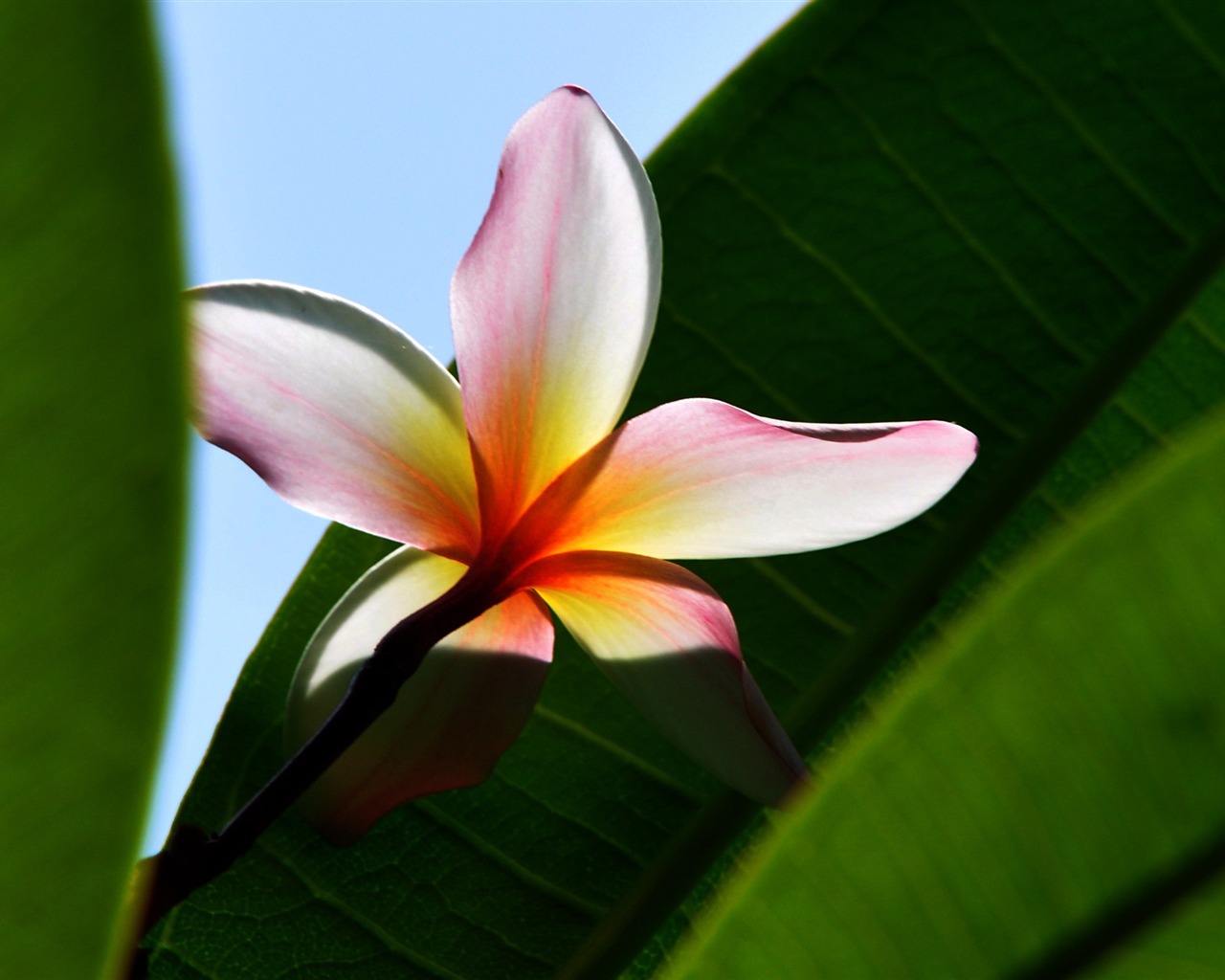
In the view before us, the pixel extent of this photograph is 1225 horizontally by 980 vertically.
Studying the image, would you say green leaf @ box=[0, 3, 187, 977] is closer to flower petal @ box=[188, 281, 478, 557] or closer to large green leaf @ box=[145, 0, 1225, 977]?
flower petal @ box=[188, 281, 478, 557]

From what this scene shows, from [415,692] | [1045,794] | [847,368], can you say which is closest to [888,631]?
[847,368]

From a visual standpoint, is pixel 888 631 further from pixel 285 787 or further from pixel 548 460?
pixel 285 787

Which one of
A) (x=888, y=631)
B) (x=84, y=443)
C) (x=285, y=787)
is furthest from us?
(x=888, y=631)

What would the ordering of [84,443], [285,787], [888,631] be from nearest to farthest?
[84,443] < [285,787] < [888,631]

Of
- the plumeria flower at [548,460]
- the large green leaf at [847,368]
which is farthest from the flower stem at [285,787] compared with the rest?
the large green leaf at [847,368]

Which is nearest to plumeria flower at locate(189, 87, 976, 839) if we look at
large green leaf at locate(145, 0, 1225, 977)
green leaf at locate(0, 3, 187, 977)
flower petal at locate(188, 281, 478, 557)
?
flower petal at locate(188, 281, 478, 557)

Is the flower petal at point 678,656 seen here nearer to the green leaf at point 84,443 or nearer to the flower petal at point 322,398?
the flower petal at point 322,398

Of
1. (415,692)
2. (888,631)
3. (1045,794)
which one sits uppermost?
(1045,794)
